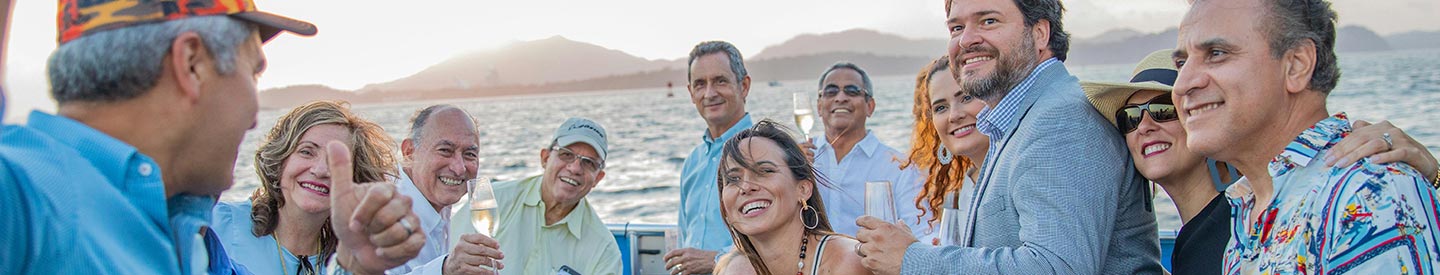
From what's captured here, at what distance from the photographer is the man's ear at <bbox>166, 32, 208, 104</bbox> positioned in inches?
65.8

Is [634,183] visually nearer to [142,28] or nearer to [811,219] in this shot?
[811,219]

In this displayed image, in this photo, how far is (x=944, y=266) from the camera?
2.60 metres

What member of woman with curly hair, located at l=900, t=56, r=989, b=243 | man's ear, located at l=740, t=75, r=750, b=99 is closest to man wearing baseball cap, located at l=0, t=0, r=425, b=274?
woman with curly hair, located at l=900, t=56, r=989, b=243

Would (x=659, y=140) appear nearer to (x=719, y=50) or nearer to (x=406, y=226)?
(x=719, y=50)

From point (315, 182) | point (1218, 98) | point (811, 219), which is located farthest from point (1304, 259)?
point (315, 182)

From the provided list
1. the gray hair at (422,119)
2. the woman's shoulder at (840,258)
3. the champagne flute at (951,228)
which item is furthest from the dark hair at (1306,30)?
the gray hair at (422,119)

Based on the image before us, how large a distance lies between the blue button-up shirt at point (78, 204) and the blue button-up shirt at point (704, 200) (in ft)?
11.7

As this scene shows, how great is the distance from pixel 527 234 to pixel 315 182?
1.56 metres

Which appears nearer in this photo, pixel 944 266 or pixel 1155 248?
pixel 944 266

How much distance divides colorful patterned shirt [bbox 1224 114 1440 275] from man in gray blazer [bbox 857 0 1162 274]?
448 mm

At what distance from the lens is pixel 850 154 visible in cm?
571

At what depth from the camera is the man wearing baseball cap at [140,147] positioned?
151 cm

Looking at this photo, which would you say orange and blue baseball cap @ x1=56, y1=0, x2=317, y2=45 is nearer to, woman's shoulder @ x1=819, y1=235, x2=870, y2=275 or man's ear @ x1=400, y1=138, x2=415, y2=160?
woman's shoulder @ x1=819, y1=235, x2=870, y2=275

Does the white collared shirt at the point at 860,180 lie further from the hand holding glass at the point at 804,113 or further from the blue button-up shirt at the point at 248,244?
the blue button-up shirt at the point at 248,244
